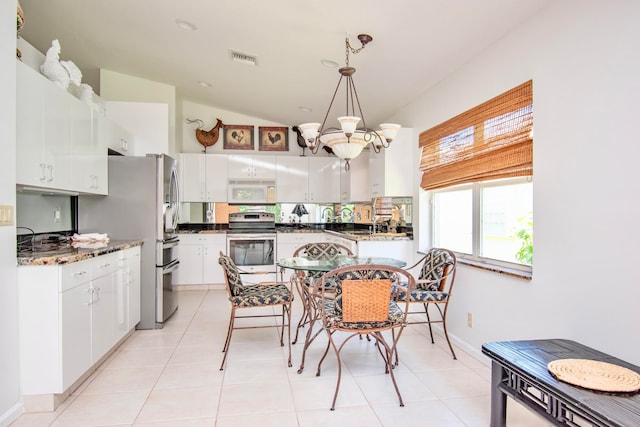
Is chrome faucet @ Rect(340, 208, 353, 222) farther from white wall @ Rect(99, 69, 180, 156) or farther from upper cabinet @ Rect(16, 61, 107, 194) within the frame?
upper cabinet @ Rect(16, 61, 107, 194)

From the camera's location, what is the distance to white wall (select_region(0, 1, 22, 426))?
209 centimetres

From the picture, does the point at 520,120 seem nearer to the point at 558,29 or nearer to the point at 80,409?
the point at 558,29

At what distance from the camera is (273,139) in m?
6.70

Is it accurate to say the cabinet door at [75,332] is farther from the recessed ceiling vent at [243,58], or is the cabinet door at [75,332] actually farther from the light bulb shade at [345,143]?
the recessed ceiling vent at [243,58]

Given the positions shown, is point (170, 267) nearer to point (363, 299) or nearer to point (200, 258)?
point (200, 258)

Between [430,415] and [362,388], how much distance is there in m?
0.50

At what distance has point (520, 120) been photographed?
2.62 metres

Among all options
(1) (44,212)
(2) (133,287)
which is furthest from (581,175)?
(1) (44,212)

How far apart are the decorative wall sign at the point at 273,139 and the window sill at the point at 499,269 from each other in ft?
13.4

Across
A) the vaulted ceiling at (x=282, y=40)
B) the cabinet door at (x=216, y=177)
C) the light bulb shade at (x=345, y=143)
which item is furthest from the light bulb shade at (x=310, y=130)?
the cabinet door at (x=216, y=177)

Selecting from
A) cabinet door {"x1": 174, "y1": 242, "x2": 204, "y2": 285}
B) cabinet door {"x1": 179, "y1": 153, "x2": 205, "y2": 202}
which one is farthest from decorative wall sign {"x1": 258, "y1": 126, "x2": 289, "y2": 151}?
cabinet door {"x1": 174, "y1": 242, "x2": 204, "y2": 285}

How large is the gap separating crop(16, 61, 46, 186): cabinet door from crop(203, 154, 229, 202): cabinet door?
3.69 metres

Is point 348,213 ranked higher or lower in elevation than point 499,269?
higher

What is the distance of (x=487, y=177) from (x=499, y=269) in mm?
706
